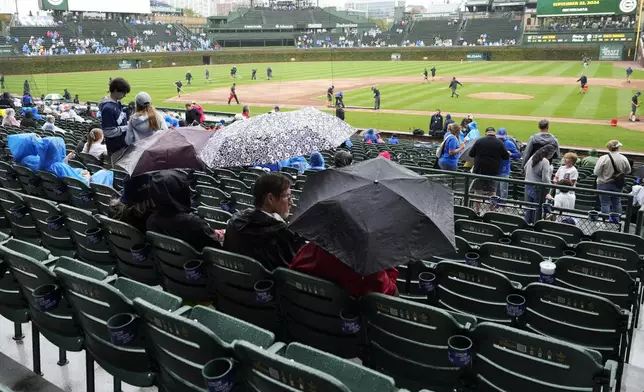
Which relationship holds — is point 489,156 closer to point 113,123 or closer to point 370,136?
point 113,123

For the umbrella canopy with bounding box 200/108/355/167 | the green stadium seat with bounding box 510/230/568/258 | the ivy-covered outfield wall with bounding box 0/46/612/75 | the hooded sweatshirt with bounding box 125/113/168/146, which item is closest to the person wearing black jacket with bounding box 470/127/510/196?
the umbrella canopy with bounding box 200/108/355/167

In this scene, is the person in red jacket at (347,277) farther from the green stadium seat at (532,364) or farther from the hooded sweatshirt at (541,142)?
the hooded sweatshirt at (541,142)

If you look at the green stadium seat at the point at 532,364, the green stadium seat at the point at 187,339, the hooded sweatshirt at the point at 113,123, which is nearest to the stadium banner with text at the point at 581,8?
the hooded sweatshirt at the point at 113,123

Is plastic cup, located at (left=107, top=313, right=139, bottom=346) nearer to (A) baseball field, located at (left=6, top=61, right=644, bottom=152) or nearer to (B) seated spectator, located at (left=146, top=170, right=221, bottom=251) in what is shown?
(B) seated spectator, located at (left=146, top=170, right=221, bottom=251)

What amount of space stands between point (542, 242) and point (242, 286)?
10.9 feet

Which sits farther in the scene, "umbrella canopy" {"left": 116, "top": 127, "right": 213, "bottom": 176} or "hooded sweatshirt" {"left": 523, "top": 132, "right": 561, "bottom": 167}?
"hooded sweatshirt" {"left": 523, "top": 132, "right": 561, "bottom": 167}

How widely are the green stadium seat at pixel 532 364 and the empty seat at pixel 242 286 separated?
1.37 metres

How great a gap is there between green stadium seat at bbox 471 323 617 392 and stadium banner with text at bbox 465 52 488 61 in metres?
61.1

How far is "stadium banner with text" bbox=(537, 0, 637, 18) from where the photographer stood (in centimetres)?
5513

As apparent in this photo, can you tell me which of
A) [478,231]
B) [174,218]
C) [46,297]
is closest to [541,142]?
[478,231]

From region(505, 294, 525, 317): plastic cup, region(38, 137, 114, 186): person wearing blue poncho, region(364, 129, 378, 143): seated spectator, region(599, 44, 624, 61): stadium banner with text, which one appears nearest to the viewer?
region(505, 294, 525, 317): plastic cup

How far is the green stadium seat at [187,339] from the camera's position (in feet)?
8.30

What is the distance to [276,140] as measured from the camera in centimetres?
697

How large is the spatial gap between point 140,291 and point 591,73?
1838 inches
